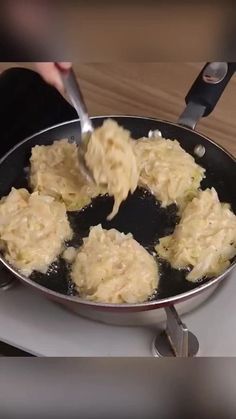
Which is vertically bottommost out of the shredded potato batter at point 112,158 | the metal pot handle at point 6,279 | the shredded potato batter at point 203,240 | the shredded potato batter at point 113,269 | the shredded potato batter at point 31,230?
the metal pot handle at point 6,279

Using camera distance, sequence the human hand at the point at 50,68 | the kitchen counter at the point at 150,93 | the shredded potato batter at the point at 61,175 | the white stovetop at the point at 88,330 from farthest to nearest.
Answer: the kitchen counter at the point at 150,93 < the shredded potato batter at the point at 61,175 < the white stovetop at the point at 88,330 < the human hand at the point at 50,68

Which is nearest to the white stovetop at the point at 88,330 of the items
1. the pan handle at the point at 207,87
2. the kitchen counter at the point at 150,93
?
the pan handle at the point at 207,87

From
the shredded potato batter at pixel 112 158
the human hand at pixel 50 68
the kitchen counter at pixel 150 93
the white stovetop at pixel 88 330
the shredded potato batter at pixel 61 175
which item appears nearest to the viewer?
the human hand at pixel 50 68

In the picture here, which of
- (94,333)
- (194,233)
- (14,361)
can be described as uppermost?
(14,361)

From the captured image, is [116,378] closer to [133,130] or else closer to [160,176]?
[160,176]

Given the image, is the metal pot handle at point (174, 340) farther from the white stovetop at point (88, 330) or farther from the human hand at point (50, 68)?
the human hand at point (50, 68)

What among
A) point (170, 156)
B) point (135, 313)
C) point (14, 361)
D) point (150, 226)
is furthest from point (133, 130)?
point (14, 361)
